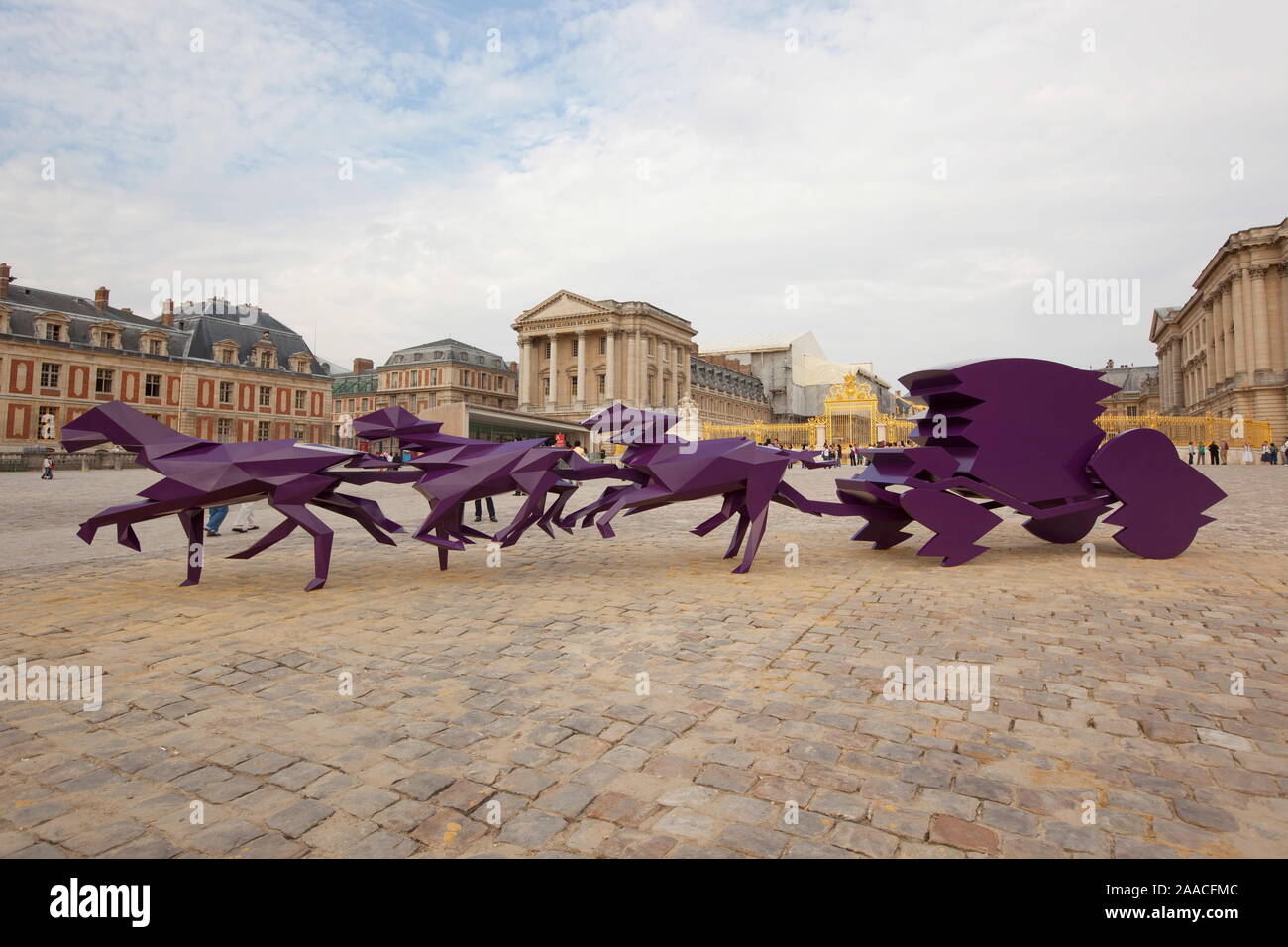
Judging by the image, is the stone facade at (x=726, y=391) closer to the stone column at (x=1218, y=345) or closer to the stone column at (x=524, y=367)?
the stone column at (x=524, y=367)

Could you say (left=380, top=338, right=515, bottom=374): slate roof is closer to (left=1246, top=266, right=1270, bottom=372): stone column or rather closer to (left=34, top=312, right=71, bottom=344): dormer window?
(left=34, top=312, right=71, bottom=344): dormer window

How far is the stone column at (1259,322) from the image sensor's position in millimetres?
49312

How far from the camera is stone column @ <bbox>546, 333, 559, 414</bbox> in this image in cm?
Answer: 7419

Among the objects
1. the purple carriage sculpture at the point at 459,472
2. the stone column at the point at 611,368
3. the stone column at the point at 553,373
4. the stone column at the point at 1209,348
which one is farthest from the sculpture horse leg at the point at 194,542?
the stone column at the point at 1209,348

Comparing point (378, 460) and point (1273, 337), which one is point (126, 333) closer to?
point (378, 460)

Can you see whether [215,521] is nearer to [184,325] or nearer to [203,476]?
[203,476]

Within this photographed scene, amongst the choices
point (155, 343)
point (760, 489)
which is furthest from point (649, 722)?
point (155, 343)

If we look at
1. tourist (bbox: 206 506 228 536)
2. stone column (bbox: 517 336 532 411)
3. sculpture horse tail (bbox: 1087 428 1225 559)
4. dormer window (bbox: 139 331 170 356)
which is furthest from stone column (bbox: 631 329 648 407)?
sculpture horse tail (bbox: 1087 428 1225 559)

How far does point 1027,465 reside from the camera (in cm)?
916
